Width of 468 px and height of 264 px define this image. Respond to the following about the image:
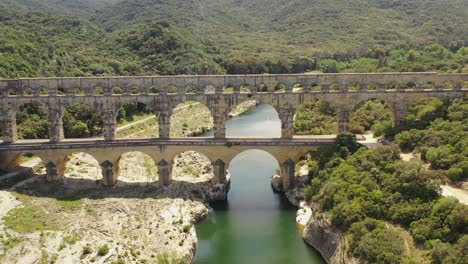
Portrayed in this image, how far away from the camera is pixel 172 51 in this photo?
3098 inches

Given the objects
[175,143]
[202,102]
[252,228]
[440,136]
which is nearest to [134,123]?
[175,143]

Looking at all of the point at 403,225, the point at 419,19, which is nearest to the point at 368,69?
the point at 403,225

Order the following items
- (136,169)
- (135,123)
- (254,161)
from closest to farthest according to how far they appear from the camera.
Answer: (136,169), (254,161), (135,123)

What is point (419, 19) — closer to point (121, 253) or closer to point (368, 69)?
point (368, 69)

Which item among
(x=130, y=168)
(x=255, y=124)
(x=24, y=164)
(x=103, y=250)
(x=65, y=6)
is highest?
(x=65, y=6)

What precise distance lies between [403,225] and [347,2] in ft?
358

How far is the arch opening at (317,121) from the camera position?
42.8 m

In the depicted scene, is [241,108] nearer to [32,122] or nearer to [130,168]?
[130,168]

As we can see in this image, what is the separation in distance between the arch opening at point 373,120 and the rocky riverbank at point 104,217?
13.3 meters

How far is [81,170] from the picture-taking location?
131ft

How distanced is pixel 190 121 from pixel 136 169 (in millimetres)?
18335

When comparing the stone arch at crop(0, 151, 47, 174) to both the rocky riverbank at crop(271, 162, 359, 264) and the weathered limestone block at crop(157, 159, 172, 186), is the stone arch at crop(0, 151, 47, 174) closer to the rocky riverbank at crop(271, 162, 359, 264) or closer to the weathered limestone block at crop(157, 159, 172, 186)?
the weathered limestone block at crop(157, 159, 172, 186)

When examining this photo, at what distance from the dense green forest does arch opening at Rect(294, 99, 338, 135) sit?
585cm

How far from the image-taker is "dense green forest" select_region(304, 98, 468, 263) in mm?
23219
